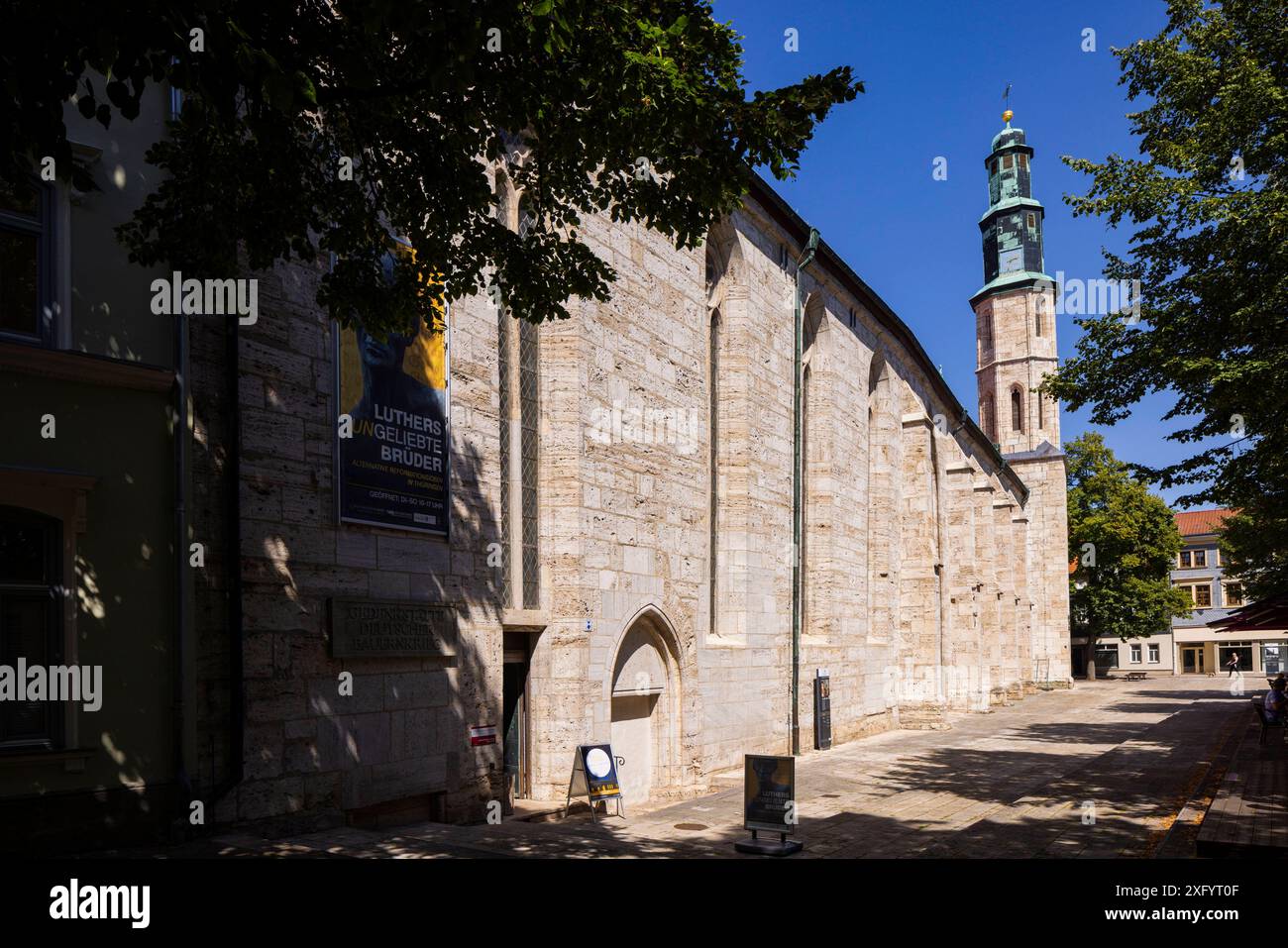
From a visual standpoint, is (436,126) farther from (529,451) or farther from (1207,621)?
(1207,621)

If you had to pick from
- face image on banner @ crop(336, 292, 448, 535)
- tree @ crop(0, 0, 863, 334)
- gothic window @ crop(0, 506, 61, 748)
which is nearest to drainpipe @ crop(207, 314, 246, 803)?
tree @ crop(0, 0, 863, 334)

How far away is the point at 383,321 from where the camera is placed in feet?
28.8

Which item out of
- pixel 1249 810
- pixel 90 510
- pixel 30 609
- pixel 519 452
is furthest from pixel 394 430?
pixel 1249 810

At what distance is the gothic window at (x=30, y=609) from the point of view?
24.9 feet

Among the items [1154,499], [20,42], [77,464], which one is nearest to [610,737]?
[77,464]

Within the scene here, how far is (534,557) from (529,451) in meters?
1.48

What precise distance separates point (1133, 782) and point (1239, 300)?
299 inches

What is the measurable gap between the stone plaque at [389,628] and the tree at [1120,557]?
172 feet

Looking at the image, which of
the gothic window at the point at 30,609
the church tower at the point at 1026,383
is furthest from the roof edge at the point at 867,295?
the church tower at the point at 1026,383

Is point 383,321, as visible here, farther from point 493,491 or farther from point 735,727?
point 735,727

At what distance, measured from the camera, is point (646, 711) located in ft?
55.6

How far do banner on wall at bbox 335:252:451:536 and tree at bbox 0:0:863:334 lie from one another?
1840 mm

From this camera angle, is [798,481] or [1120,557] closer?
[798,481]

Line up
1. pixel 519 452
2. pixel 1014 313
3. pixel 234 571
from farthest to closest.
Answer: pixel 1014 313 < pixel 519 452 < pixel 234 571
